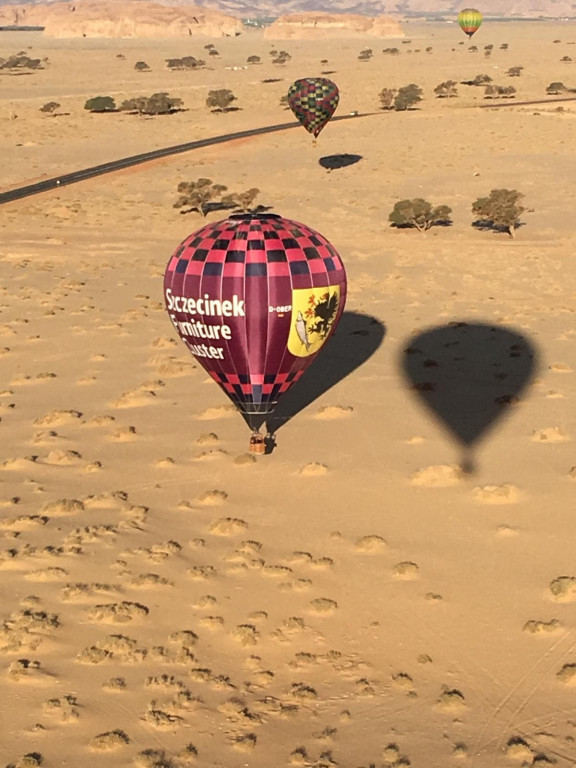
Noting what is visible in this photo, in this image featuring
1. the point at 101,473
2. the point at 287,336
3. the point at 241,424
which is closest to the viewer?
the point at 287,336

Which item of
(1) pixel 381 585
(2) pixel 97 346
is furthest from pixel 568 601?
(2) pixel 97 346

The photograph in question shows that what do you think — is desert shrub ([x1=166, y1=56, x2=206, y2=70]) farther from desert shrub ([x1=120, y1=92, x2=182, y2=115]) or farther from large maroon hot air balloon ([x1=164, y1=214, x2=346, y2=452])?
large maroon hot air balloon ([x1=164, y1=214, x2=346, y2=452])

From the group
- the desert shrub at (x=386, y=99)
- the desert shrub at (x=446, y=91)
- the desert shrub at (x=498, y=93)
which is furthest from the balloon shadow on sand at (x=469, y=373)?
the desert shrub at (x=446, y=91)

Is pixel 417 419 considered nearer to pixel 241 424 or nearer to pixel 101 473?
pixel 241 424

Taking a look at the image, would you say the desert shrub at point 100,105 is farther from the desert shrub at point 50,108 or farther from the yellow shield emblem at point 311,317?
the yellow shield emblem at point 311,317

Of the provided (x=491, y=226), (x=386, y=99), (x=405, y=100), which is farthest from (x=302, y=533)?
(x=386, y=99)

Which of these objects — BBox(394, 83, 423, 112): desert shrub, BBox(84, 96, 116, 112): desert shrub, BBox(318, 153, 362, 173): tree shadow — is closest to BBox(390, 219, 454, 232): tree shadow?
BBox(318, 153, 362, 173): tree shadow
